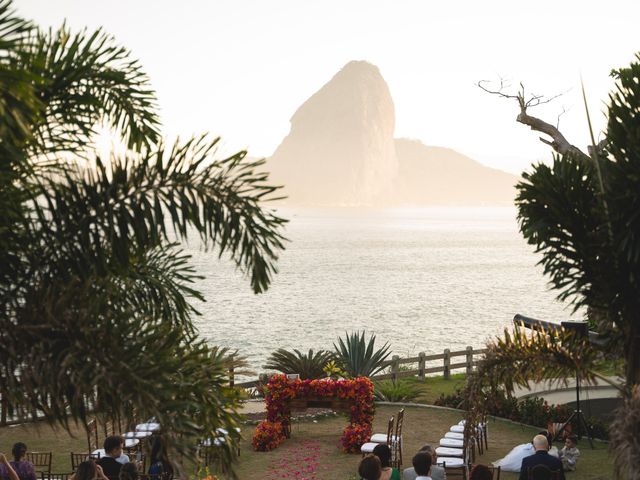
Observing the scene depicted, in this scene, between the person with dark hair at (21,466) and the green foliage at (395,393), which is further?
the green foliage at (395,393)

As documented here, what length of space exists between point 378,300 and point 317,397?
191 feet

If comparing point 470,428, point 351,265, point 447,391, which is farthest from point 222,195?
point 351,265

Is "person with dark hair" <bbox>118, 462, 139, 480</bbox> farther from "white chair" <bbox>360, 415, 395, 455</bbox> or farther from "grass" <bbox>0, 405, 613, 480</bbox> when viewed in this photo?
"white chair" <bbox>360, 415, 395, 455</bbox>

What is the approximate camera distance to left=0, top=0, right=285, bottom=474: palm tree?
5.80 metres

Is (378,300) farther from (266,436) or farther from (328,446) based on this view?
(266,436)

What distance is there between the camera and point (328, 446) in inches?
666

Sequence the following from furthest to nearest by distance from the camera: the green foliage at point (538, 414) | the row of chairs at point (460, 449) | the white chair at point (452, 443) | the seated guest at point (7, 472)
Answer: the green foliage at point (538, 414) < the white chair at point (452, 443) < the row of chairs at point (460, 449) < the seated guest at point (7, 472)

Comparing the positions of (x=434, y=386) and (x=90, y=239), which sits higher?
(x=90, y=239)

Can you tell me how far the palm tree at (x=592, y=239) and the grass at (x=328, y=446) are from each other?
595 centimetres

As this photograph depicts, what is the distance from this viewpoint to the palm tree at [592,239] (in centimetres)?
851

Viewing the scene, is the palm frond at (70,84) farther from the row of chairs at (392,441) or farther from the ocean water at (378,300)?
the ocean water at (378,300)

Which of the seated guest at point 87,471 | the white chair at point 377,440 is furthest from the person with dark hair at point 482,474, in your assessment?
the white chair at point 377,440

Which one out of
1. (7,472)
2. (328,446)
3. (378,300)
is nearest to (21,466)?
(7,472)

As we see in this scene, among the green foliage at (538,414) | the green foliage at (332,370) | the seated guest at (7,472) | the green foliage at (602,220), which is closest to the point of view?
the green foliage at (602,220)
